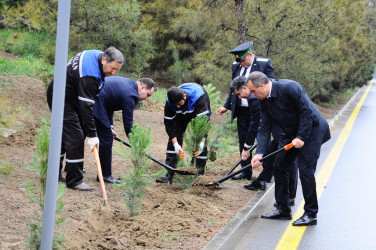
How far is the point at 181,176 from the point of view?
7.72 m

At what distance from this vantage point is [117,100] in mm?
7391

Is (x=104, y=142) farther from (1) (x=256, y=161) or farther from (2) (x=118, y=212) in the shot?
(1) (x=256, y=161)

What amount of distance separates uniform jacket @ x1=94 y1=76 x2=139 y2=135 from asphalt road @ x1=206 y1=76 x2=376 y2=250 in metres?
2.16

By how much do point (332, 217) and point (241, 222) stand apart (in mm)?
1615

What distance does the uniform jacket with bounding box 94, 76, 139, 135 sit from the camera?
7.13 m

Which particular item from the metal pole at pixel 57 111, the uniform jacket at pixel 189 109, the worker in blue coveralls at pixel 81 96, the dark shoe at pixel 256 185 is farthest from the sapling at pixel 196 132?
the metal pole at pixel 57 111

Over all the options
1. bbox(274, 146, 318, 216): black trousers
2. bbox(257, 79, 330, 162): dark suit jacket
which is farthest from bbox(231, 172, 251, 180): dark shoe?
bbox(257, 79, 330, 162): dark suit jacket

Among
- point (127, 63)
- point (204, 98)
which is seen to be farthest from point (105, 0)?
point (204, 98)

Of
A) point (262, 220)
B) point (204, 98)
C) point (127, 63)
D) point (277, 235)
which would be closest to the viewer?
point (277, 235)

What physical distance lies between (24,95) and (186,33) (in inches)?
459

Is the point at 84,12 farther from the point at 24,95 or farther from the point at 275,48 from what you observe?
the point at 275,48

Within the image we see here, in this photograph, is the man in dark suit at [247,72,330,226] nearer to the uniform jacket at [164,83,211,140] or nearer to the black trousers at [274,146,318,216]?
the black trousers at [274,146,318,216]

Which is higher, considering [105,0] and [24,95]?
[105,0]

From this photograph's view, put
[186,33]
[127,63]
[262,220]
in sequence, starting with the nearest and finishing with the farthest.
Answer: [262,220], [127,63], [186,33]
